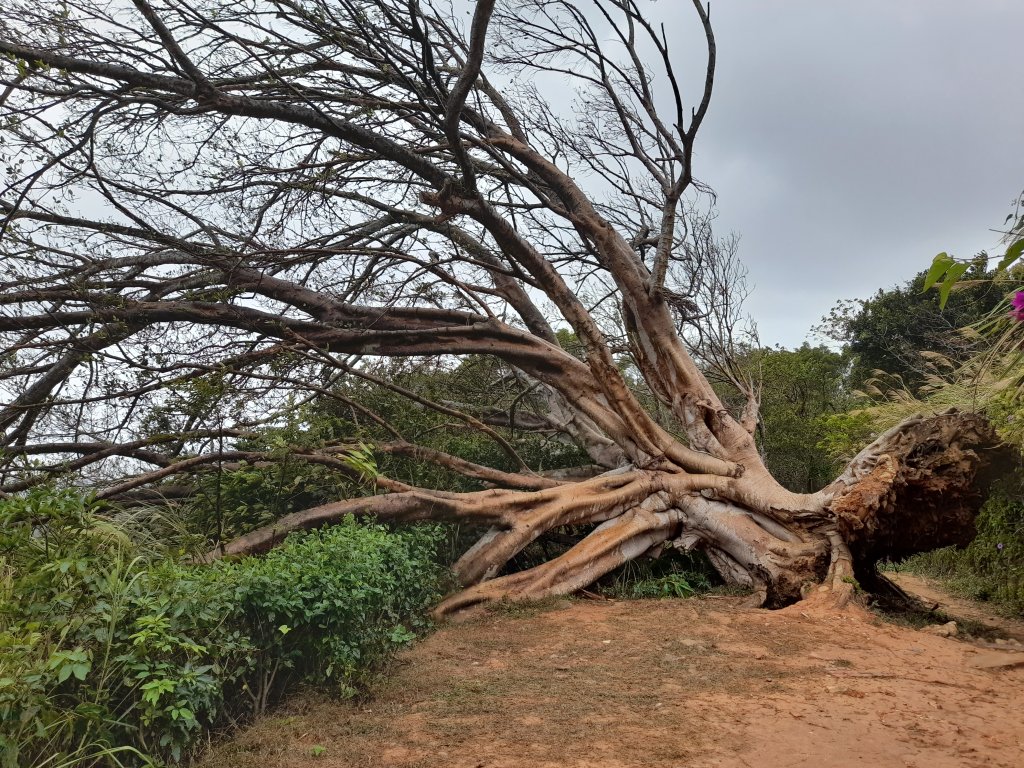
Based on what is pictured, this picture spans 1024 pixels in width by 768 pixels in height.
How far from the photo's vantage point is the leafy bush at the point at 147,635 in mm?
2914

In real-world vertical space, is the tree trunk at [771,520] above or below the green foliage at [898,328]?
below

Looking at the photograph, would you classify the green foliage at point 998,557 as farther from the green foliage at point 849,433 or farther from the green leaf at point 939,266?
the green leaf at point 939,266

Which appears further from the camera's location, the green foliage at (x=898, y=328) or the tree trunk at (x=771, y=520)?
the green foliage at (x=898, y=328)

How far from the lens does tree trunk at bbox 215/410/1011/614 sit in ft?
23.3

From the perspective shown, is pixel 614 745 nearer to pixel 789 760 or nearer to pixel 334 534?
pixel 789 760

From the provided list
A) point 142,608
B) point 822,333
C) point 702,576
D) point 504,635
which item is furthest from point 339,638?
point 822,333

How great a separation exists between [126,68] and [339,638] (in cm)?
558

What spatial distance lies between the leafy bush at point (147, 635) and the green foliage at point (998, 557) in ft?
22.5

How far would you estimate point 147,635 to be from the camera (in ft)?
10.3

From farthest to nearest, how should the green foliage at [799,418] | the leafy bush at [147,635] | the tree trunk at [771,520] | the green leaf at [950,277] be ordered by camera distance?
the green foliage at [799,418] < the tree trunk at [771,520] < the leafy bush at [147,635] < the green leaf at [950,277]

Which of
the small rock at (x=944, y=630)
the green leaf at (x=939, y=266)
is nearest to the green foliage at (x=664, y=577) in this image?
the small rock at (x=944, y=630)

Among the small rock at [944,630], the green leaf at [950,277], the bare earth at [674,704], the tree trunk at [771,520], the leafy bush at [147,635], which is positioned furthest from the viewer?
the tree trunk at [771,520]

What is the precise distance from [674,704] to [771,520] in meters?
4.12

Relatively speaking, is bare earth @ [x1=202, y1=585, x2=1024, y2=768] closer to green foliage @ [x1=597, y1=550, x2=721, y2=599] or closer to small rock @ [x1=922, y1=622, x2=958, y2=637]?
small rock @ [x1=922, y1=622, x2=958, y2=637]
